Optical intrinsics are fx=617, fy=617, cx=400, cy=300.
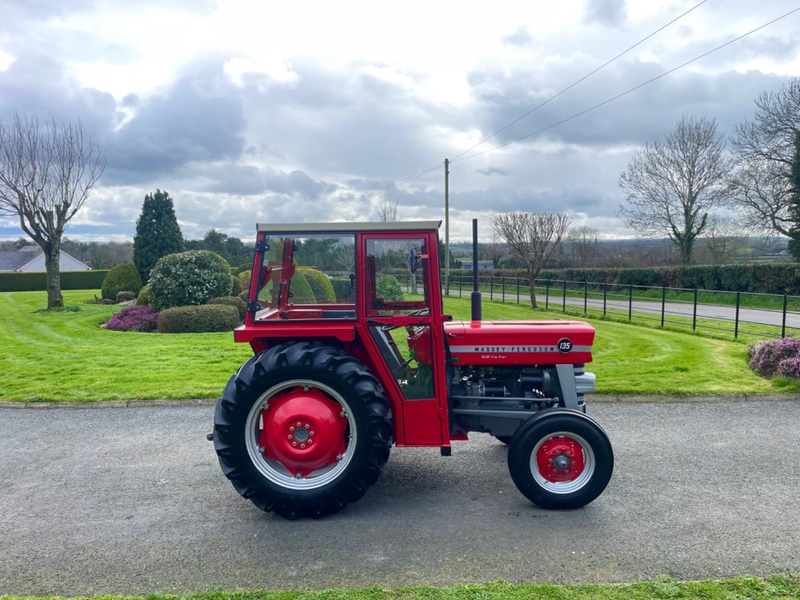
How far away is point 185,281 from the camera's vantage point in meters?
17.0

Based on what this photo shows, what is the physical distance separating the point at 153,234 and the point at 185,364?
52.7 ft

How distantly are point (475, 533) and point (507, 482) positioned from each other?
3.25ft

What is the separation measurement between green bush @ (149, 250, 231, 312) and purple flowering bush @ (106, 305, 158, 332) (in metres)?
0.40

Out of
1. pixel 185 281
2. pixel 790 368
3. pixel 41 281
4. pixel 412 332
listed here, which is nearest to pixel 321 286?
pixel 412 332

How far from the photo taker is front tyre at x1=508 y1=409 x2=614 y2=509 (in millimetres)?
4465

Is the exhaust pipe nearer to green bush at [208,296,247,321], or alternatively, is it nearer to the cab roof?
the cab roof

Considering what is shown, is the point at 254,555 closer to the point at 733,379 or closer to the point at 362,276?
the point at 362,276

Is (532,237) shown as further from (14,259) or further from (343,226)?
(14,259)

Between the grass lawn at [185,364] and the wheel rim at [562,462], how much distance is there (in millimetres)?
3697

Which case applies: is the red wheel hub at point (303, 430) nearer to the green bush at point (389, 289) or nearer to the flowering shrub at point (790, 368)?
the green bush at point (389, 289)

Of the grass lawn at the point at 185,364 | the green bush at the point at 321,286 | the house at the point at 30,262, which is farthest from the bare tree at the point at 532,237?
the house at the point at 30,262

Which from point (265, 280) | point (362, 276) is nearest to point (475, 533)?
point (362, 276)

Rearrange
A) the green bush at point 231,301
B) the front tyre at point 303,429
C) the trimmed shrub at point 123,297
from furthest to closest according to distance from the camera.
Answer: the trimmed shrub at point 123,297, the green bush at point 231,301, the front tyre at point 303,429

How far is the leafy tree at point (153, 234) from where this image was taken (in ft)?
80.5
